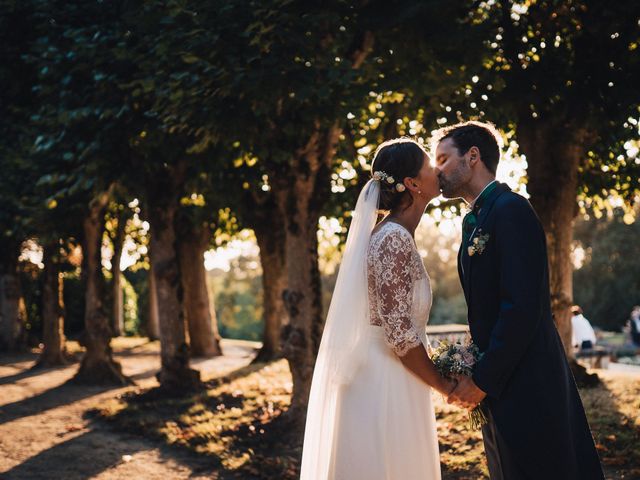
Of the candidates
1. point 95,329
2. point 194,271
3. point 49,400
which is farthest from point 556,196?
point 194,271

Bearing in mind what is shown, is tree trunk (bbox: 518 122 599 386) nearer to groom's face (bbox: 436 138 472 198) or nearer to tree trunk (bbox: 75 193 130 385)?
groom's face (bbox: 436 138 472 198)

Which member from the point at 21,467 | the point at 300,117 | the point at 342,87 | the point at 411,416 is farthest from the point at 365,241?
the point at 21,467

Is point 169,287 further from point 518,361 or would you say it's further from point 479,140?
point 518,361

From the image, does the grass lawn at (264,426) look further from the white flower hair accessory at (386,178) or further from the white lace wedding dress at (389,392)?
the white flower hair accessory at (386,178)

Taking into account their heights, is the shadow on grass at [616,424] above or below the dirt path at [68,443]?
below

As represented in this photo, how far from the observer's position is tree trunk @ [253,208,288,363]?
60.8 ft

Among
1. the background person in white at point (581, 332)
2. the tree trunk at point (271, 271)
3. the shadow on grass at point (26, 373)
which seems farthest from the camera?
the background person in white at point (581, 332)

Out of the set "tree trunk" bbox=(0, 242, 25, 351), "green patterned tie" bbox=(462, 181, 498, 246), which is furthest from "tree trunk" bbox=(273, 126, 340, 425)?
"tree trunk" bbox=(0, 242, 25, 351)

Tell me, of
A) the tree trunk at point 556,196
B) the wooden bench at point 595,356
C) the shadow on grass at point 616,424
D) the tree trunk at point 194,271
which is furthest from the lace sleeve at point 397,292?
the tree trunk at point 194,271

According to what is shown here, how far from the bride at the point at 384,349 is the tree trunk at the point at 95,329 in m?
12.9

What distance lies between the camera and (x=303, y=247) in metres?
10.4

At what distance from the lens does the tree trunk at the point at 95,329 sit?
1664 cm

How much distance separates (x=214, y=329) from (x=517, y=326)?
785 inches

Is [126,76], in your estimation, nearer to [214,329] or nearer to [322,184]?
[322,184]
